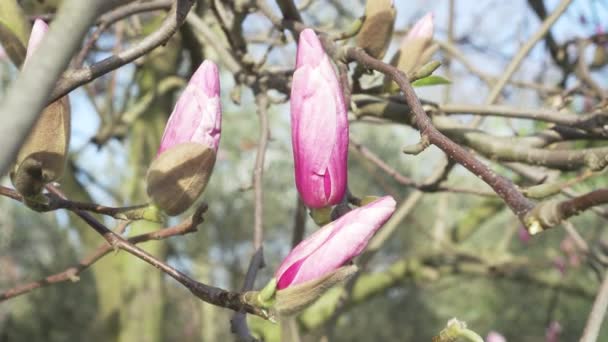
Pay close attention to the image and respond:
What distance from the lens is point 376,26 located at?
1.86ft

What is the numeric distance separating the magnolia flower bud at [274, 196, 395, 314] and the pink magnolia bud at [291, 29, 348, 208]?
57 mm

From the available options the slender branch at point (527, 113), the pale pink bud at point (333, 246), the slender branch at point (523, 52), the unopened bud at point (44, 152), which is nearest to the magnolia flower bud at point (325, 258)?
the pale pink bud at point (333, 246)

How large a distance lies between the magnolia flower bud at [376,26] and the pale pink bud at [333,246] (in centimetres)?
20

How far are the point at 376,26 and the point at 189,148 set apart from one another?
0.24 meters

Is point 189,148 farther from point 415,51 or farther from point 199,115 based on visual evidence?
point 415,51

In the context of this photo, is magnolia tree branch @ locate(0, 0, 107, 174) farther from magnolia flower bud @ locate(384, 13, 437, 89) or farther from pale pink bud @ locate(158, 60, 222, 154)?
magnolia flower bud @ locate(384, 13, 437, 89)

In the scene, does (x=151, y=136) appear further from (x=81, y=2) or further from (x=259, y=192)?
(x=81, y=2)

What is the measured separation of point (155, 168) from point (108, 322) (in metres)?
1.67

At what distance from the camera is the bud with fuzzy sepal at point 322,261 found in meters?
0.38

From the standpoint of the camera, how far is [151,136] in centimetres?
200

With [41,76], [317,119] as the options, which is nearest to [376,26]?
[317,119]

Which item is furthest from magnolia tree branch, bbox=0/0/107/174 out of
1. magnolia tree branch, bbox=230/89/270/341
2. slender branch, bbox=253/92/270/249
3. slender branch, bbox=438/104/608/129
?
slender branch, bbox=438/104/608/129

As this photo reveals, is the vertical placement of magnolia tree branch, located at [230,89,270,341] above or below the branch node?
below

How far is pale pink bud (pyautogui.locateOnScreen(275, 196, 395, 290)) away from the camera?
1.28ft
